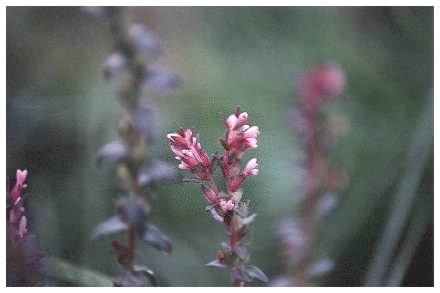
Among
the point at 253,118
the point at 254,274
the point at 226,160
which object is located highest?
the point at 253,118

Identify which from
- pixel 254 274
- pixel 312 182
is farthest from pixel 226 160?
pixel 312 182

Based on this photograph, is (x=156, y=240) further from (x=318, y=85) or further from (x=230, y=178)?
(x=318, y=85)

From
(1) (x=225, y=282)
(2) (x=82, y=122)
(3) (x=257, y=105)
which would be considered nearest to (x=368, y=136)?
(3) (x=257, y=105)

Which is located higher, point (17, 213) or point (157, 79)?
point (157, 79)

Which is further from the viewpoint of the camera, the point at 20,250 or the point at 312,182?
the point at 312,182

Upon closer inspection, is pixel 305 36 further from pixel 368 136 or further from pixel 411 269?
pixel 411 269

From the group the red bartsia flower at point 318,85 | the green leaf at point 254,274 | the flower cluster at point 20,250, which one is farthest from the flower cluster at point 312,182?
the flower cluster at point 20,250
